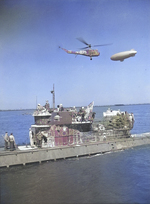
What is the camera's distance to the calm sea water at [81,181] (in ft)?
52.6

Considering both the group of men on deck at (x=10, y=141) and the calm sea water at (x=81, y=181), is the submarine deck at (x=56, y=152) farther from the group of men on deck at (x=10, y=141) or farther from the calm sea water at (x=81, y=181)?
the calm sea water at (x=81, y=181)

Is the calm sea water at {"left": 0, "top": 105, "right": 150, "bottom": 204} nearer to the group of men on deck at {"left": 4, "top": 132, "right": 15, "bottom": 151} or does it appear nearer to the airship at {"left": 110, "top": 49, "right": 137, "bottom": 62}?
the group of men on deck at {"left": 4, "top": 132, "right": 15, "bottom": 151}

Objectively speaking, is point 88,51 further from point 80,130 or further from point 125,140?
point 125,140

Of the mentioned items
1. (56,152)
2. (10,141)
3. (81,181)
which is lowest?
(81,181)

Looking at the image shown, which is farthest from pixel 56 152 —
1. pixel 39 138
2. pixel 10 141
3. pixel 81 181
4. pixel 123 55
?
pixel 123 55

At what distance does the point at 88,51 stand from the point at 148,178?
56.9ft

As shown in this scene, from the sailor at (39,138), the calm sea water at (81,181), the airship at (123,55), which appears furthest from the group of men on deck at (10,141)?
the airship at (123,55)

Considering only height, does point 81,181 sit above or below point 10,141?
below

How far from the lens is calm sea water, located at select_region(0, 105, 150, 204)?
16047mm

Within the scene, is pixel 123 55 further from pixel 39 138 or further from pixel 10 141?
pixel 10 141

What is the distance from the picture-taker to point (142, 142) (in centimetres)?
3400

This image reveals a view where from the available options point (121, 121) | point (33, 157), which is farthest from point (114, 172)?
point (121, 121)

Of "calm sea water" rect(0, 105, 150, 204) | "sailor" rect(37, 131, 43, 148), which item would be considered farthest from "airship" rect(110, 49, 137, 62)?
"sailor" rect(37, 131, 43, 148)

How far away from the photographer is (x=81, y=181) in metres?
19.3
